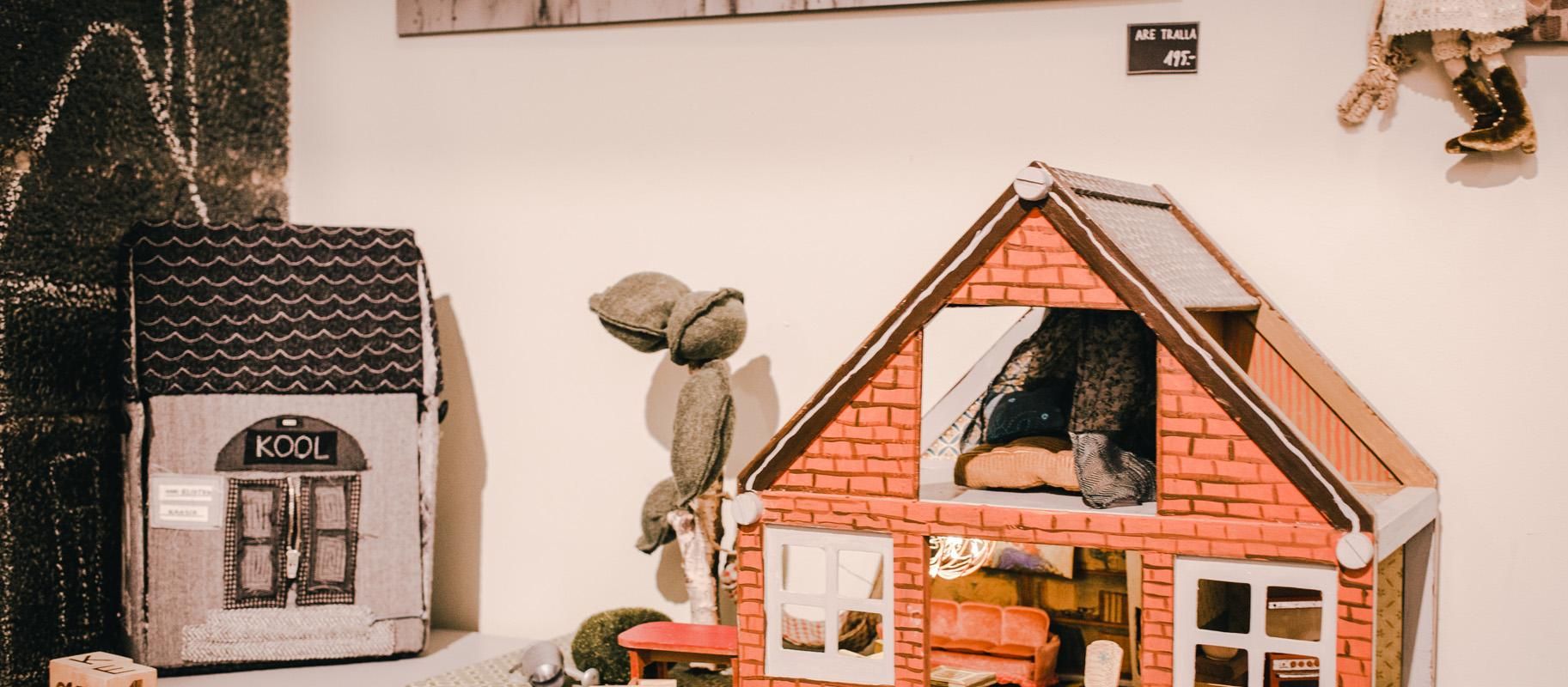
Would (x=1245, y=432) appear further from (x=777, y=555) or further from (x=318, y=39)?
(x=318, y=39)

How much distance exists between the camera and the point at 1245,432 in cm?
129

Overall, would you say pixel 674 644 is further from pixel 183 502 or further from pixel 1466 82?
pixel 1466 82

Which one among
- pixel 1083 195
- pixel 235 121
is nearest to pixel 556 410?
pixel 235 121

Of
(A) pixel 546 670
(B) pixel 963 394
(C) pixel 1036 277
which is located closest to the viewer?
(C) pixel 1036 277

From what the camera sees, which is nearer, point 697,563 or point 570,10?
point 697,563

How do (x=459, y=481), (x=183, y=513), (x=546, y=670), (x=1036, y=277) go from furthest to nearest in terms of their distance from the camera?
1. (x=459, y=481)
2. (x=183, y=513)
3. (x=546, y=670)
4. (x=1036, y=277)

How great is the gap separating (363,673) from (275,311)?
0.56 meters

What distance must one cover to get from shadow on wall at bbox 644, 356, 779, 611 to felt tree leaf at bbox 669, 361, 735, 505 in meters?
0.22

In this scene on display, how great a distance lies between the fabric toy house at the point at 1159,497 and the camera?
4.21 feet

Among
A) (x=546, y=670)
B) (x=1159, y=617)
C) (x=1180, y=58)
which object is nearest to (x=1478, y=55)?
(x=1180, y=58)

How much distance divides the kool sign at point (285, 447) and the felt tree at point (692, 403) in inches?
19.3

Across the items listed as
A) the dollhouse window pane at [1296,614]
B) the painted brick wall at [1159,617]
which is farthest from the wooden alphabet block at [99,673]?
the dollhouse window pane at [1296,614]

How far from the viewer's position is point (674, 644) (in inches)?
67.1

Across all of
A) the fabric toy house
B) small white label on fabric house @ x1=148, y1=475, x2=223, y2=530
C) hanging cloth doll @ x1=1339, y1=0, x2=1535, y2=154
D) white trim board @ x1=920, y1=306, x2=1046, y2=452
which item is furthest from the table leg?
hanging cloth doll @ x1=1339, y1=0, x2=1535, y2=154
